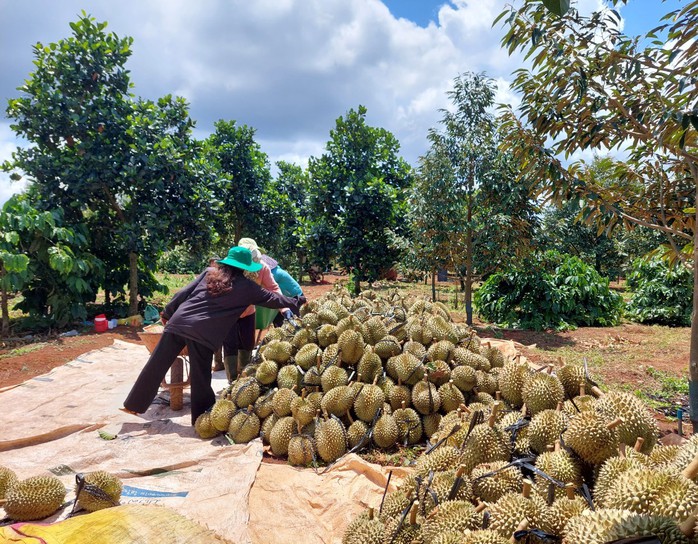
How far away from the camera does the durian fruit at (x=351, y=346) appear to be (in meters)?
3.93

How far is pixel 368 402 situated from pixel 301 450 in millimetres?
644

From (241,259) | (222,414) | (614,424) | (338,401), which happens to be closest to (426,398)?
(338,401)

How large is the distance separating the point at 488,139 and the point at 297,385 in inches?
267

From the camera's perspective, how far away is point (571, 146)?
450cm

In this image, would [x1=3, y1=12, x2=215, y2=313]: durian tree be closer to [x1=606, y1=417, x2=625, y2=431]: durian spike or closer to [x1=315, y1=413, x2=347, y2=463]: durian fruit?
[x1=315, y1=413, x2=347, y2=463]: durian fruit

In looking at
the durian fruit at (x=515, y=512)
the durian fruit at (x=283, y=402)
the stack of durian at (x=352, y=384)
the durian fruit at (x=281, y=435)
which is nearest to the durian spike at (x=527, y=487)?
the durian fruit at (x=515, y=512)

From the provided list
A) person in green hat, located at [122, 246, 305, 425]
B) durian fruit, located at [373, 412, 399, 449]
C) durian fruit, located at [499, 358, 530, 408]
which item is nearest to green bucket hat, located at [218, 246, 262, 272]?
person in green hat, located at [122, 246, 305, 425]

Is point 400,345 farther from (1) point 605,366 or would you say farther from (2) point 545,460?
(1) point 605,366

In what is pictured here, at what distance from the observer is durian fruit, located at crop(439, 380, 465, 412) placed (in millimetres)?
3539

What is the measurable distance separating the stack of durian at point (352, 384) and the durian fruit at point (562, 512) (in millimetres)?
1579

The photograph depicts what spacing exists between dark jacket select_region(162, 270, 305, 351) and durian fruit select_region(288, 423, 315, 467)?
1.38 meters

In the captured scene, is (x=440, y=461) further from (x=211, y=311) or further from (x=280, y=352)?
(x=211, y=311)

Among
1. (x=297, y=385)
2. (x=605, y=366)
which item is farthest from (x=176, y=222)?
(x=605, y=366)

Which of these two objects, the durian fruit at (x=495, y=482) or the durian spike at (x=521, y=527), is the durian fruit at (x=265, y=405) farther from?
the durian spike at (x=521, y=527)
